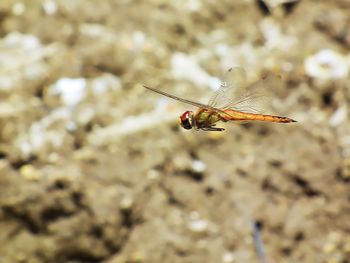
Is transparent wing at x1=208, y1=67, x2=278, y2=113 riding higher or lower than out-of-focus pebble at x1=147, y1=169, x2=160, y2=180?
higher

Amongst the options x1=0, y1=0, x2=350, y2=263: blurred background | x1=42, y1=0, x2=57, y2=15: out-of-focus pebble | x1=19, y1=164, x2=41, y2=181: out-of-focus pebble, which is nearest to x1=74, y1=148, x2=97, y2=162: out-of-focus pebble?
x1=0, y1=0, x2=350, y2=263: blurred background

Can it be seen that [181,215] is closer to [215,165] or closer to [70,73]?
[215,165]

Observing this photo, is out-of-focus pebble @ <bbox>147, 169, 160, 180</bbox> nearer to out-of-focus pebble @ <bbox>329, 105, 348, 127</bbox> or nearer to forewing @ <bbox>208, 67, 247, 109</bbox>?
out-of-focus pebble @ <bbox>329, 105, 348, 127</bbox>

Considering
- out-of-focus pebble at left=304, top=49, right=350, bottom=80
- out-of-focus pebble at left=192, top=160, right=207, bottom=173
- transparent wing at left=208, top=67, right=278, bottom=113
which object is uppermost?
transparent wing at left=208, top=67, right=278, bottom=113

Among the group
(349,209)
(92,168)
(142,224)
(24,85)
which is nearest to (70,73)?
(24,85)

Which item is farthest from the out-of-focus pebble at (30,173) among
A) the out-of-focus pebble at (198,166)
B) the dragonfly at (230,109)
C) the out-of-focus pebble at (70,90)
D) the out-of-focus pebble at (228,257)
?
the dragonfly at (230,109)

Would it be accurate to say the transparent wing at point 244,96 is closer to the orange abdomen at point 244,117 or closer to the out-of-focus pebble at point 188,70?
the orange abdomen at point 244,117

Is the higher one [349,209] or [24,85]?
[24,85]
